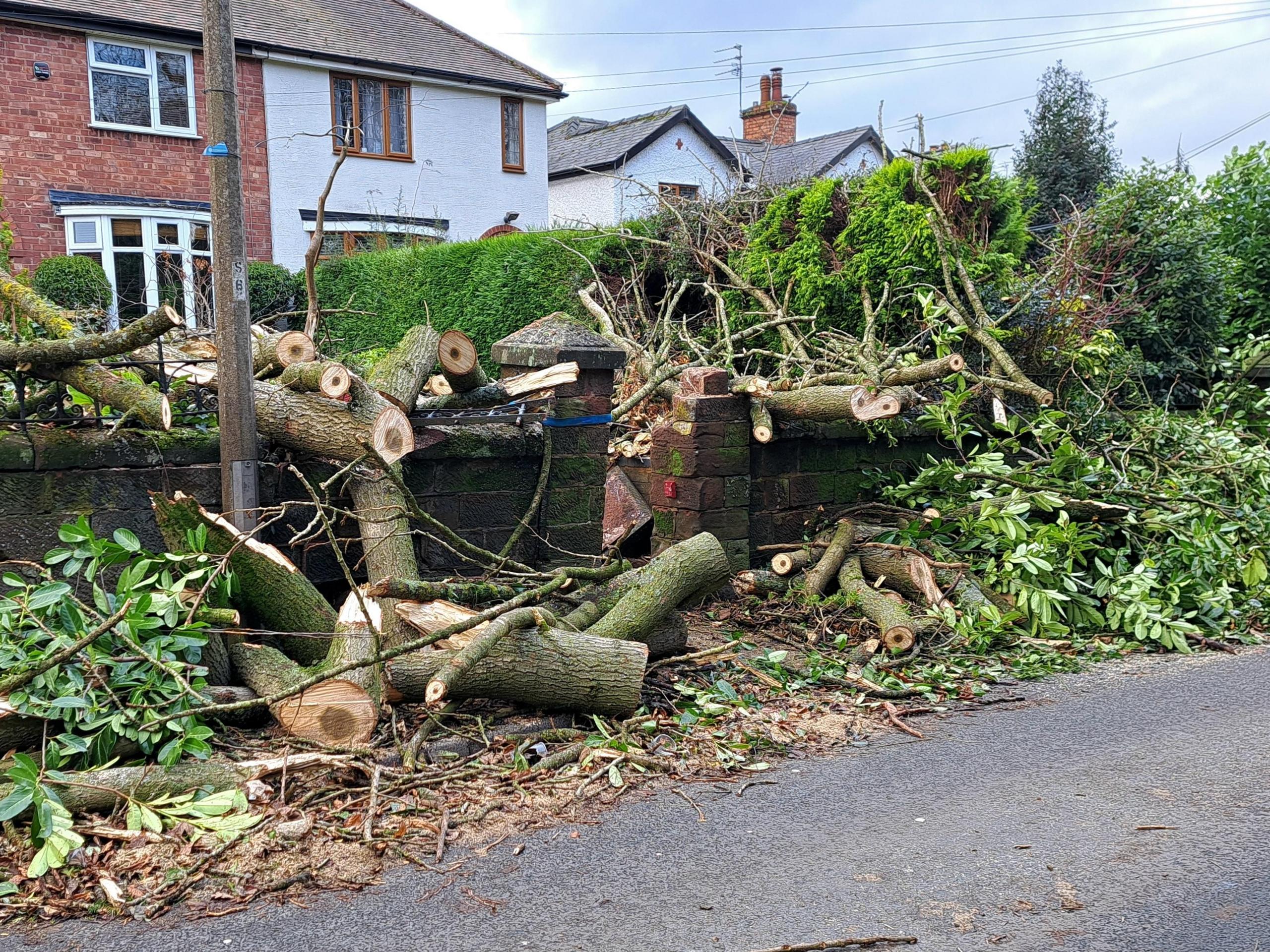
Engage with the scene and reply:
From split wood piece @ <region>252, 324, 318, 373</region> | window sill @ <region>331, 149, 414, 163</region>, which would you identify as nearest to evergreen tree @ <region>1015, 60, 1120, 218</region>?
window sill @ <region>331, 149, 414, 163</region>

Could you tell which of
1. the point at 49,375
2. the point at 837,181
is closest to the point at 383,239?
the point at 837,181

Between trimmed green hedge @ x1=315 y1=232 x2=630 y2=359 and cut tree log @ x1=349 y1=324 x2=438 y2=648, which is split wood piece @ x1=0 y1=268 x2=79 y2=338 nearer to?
cut tree log @ x1=349 y1=324 x2=438 y2=648

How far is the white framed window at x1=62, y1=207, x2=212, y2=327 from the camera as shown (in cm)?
1936

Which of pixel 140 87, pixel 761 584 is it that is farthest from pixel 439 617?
pixel 140 87

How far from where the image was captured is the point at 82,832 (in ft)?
12.5

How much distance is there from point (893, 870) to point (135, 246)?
2007cm

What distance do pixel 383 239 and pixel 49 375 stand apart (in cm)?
1648

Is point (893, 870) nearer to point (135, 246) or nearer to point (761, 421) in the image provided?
point (761, 421)

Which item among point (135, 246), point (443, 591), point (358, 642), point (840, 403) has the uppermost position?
point (135, 246)

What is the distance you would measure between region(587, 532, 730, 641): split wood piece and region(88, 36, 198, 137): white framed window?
18425mm

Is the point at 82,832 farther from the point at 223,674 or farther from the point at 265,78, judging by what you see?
the point at 265,78

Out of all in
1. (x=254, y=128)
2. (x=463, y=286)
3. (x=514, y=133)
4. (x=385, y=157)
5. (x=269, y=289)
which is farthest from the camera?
(x=514, y=133)

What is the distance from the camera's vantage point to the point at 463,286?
51.6ft

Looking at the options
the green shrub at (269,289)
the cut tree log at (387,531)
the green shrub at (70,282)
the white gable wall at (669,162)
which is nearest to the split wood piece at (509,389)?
the cut tree log at (387,531)
